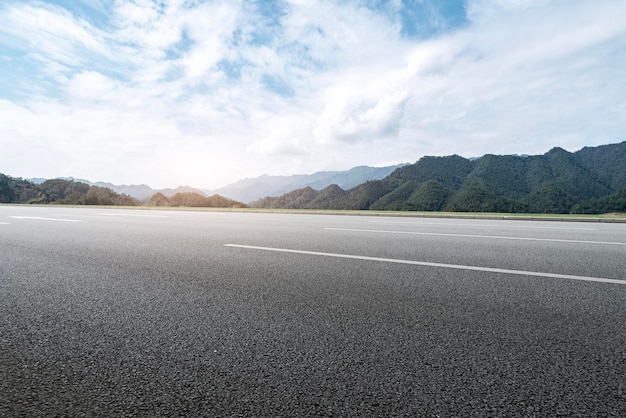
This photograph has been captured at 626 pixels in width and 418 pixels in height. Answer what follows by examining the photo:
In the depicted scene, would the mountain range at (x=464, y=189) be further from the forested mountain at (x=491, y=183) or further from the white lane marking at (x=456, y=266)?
the white lane marking at (x=456, y=266)

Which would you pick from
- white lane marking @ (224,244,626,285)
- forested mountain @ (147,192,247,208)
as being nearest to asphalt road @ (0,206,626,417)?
white lane marking @ (224,244,626,285)

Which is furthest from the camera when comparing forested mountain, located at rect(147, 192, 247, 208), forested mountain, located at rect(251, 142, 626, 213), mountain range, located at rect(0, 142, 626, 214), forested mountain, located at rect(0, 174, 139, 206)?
forested mountain, located at rect(251, 142, 626, 213)

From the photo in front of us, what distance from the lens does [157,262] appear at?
443 cm

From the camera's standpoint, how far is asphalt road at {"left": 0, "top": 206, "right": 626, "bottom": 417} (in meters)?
1.50

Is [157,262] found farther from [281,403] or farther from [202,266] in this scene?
[281,403]

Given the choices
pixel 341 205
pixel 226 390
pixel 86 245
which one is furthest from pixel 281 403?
pixel 341 205

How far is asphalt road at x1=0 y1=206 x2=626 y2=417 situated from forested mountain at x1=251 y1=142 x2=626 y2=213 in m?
61.6

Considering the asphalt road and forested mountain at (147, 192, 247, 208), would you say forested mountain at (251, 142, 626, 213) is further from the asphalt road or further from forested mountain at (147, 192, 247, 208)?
the asphalt road

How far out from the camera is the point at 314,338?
6.95 ft

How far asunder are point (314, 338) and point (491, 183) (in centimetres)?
11896

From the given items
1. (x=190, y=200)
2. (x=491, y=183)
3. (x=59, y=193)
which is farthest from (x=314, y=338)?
(x=491, y=183)

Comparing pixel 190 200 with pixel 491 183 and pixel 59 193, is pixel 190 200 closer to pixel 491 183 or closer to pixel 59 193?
pixel 59 193

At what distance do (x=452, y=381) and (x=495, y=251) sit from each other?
4034mm

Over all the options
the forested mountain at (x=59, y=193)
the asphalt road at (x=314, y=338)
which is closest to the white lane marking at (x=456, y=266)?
the asphalt road at (x=314, y=338)
